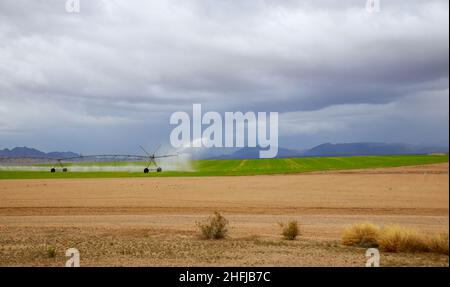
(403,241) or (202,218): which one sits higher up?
(403,241)

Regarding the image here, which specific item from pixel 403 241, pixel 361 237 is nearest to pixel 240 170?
pixel 361 237

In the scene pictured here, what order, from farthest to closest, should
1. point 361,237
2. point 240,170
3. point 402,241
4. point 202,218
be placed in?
point 240,170 < point 202,218 < point 361,237 < point 402,241

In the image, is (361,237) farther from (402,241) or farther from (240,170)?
(240,170)

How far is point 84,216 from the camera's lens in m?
30.2

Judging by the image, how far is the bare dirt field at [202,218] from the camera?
16.3 metres

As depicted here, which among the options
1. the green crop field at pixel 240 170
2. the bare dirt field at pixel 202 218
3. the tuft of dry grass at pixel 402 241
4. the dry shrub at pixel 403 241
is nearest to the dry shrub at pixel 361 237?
the tuft of dry grass at pixel 402 241

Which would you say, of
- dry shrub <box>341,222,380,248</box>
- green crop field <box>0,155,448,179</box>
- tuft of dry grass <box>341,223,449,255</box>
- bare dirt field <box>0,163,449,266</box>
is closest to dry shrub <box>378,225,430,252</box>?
tuft of dry grass <box>341,223,449,255</box>

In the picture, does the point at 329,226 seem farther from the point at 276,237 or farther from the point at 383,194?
the point at 383,194

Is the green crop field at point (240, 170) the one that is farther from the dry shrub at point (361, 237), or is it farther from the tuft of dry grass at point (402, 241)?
the tuft of dry grass at point (402, 241)

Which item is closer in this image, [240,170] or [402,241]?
[402,241]

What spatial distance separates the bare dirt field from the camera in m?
16.3

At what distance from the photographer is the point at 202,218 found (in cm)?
2900

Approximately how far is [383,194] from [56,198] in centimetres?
2863
